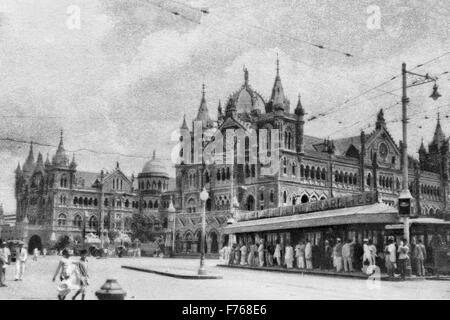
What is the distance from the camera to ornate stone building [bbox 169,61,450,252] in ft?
198

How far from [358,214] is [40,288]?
1149 cm

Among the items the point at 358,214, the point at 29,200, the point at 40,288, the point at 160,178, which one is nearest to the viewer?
the point at 40,288

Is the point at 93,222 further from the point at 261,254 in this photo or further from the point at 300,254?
the point at 300,254

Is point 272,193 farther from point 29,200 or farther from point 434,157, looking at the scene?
point 29,200

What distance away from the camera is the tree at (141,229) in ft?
276

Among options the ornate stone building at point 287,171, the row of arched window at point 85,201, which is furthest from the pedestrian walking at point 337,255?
the row of arched window at point 85,201

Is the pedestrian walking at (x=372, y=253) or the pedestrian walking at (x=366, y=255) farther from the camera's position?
the pedestrian walking at (x=372, y=253)

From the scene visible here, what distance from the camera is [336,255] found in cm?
2392

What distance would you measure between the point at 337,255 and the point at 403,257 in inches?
148

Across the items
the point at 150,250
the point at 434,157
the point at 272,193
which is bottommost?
the point at 150,250

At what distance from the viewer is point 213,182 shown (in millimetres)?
66812

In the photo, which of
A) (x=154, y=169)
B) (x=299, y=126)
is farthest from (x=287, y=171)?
(x=154, y=169)

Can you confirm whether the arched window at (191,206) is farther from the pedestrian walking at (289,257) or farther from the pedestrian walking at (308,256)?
the pedestrian walking at (308,256)
